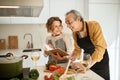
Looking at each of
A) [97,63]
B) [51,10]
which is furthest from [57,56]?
[51,10]

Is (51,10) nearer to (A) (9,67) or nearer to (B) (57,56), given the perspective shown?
(B) (57,56)

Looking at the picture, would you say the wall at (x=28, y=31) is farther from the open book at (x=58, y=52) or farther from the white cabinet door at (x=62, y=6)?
the open book at (x=58, y=52)

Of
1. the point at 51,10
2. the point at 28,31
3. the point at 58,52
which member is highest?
the point at 51,10

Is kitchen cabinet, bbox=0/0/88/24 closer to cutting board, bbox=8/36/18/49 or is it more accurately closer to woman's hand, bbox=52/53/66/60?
cutting board, bbox=8/36/18/49

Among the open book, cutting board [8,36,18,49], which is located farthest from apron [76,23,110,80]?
cutting board [8,36,18,49]

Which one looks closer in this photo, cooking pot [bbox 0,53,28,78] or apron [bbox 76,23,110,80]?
cooking pot [bbox 0,53,28,78]

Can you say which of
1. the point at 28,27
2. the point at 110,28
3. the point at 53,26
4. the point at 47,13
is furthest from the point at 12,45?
the point at 110,28

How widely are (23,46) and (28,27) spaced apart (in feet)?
1.29

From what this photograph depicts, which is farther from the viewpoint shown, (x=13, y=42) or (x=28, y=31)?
(x=28, y=31)

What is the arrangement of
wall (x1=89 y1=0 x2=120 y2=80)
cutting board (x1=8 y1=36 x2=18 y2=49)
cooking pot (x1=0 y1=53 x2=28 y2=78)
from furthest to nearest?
1. cutting board (x1=8 y1=36 x2=18 y2=49)
2. wall (x1=89 y1=0 x2=120 y2=80)
3. cooking pot (x1=0 y1=53 x2=28 y2=78)

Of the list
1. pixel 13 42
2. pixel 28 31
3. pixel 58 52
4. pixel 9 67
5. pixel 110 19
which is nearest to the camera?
pixel 9 67

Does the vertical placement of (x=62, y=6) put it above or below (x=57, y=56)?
above

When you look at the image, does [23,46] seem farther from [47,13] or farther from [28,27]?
[47,13]

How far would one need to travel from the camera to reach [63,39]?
99.4 inches
